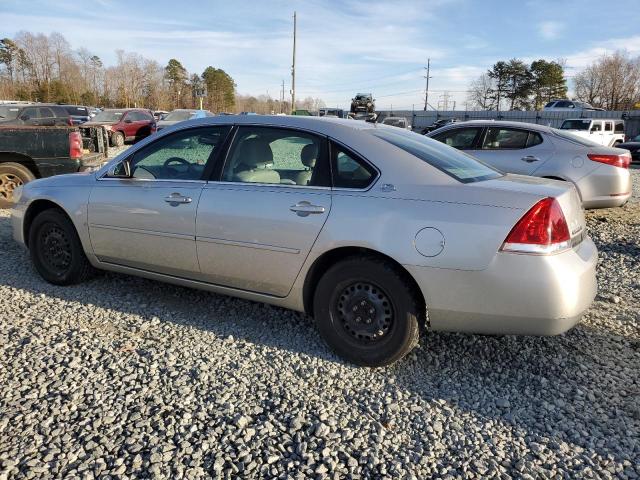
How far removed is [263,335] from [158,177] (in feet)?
5.00

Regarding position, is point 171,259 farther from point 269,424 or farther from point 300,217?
point 269,424

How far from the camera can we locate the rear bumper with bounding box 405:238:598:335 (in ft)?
8.98

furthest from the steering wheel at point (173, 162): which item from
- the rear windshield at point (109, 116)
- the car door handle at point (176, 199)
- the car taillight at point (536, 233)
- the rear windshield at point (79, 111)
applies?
the rear windshield at point (79, 111)

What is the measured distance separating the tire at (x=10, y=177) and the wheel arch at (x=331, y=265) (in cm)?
599

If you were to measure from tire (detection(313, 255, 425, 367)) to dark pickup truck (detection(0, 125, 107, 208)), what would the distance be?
584 centimetres

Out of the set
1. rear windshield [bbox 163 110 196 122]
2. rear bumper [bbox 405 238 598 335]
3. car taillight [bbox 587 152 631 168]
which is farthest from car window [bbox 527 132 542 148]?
rear windshield [bbox 163 110 196 122]

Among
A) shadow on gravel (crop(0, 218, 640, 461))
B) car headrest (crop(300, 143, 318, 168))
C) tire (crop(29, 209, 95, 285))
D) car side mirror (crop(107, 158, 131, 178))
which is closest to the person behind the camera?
shadow on gravel (crop(0, 218, 640, 461))

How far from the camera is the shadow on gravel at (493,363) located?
8.90 ft

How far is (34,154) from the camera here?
24.5 feet

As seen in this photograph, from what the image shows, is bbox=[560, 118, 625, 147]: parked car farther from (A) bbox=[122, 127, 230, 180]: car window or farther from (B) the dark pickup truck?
(A) bbox=[122, 127, 230, 180]: car window

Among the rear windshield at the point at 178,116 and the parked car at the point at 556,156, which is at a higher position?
the rear windshield at the point at 178,116

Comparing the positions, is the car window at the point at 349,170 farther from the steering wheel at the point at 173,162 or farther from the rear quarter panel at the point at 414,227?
the steering wheel at the point at 173,162

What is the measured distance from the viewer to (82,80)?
7494 centimetres

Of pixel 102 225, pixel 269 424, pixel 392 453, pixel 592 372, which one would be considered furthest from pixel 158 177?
pixel 592 372
